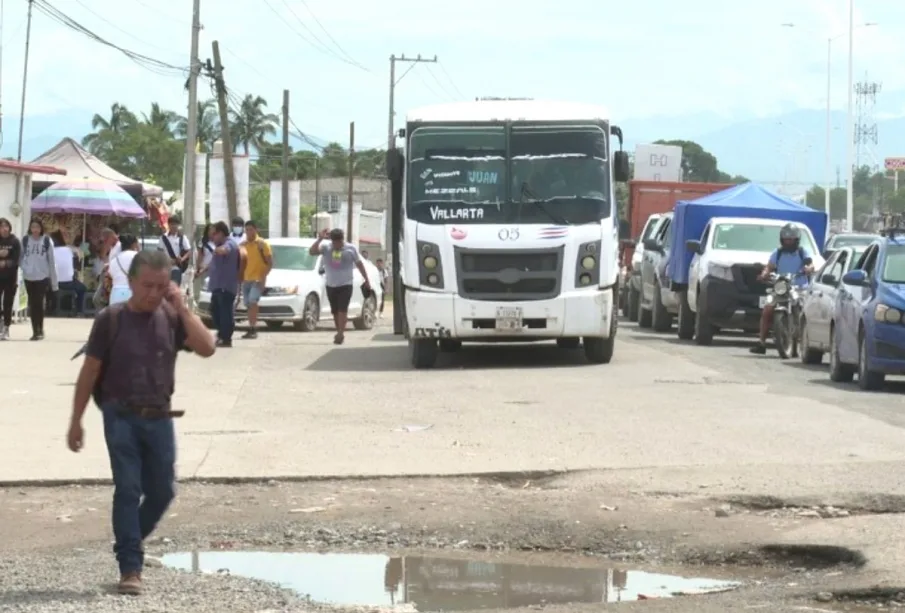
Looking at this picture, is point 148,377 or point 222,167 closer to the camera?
point 148,377

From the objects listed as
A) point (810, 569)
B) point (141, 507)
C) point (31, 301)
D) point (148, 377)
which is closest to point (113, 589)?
point (141, 507)

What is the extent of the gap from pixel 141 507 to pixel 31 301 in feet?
60.5

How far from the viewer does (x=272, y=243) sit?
32844 millimetres

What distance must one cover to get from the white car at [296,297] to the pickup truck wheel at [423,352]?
9438 mm

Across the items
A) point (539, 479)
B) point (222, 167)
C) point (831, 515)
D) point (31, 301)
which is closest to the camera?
point (831, 515)

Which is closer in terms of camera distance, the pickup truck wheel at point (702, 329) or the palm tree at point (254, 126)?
the pickup truck wheel at point (702, 329)

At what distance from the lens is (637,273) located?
34875 mm

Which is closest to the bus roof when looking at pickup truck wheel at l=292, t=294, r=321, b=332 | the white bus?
the white bus

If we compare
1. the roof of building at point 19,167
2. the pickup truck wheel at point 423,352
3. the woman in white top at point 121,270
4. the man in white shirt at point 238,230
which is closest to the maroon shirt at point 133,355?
the woman in white top at point 121,270

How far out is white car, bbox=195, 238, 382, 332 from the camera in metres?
31.3

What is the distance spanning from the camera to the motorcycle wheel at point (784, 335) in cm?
2392

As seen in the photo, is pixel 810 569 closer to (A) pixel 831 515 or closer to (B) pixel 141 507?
(A) pixel 831 515

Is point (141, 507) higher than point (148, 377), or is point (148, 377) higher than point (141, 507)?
point (148, 377)

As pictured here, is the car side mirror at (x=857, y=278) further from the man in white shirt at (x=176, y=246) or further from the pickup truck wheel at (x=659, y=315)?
the man in white shirt at (x=176, y=246)
